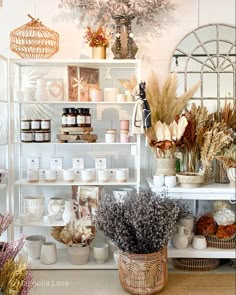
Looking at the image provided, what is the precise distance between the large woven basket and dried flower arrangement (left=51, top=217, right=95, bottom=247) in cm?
29

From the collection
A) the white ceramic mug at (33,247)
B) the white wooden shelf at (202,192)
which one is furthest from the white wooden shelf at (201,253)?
the white ceramic mug at (33,247)

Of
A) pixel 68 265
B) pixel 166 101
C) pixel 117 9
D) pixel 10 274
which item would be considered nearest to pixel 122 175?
pixel 166 101

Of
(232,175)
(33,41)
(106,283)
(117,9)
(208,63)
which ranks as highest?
(117,9)

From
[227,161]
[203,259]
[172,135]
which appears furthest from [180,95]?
[203,259]

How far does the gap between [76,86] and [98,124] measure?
267 mm

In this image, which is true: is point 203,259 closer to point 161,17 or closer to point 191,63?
point 191,63

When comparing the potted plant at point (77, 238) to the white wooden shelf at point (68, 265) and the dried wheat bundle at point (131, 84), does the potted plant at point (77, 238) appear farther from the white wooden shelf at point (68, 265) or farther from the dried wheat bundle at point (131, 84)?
the dried wheat bundle at point (131, 84)

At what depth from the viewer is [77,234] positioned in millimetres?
2064

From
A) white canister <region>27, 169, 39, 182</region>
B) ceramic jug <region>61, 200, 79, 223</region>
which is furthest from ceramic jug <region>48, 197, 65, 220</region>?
white canister <region>27, 169, 39, 182</region>

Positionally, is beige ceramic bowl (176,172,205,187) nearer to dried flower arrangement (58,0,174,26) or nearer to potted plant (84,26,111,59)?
potted plant (84,26,111,59)

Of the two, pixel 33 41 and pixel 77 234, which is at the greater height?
pixel 33 41

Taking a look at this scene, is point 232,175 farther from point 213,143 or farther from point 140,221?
point 140,221

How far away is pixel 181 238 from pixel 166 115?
0.65m

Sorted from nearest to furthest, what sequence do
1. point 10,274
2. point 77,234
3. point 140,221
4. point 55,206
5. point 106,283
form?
point 10,274 → point 140,221 → point 106,283 → point 77,234 → point 55,206
